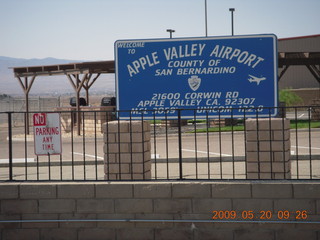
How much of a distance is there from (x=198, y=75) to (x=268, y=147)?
1722mm

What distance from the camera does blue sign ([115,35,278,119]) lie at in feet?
30.0

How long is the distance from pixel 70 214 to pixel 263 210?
8.37 feet

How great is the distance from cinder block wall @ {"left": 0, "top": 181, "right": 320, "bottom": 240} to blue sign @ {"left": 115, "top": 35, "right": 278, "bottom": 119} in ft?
5.92

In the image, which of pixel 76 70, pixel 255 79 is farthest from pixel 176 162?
pixel 76 70

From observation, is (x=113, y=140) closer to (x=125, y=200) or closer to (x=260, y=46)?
(x=125, y=200)

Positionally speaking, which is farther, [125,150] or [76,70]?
[76,70]

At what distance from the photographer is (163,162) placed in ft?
45.4

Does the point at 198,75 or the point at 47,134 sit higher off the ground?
the point at 198,75

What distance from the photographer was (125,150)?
8.55 meters

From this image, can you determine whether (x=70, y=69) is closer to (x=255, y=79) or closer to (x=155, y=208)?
(x=255, y=79)

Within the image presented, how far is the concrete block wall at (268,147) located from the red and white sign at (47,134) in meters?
2.76
